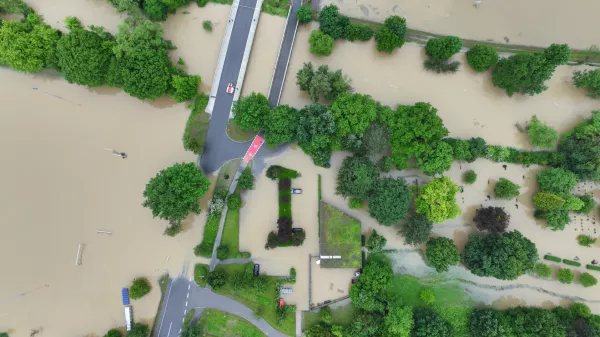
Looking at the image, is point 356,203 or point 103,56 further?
point 356,203

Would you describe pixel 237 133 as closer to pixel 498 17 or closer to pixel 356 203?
pixel 356 203

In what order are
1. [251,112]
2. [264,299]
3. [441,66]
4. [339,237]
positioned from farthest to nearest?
[441,66] < [264,299] < [339,237] < [251,112]

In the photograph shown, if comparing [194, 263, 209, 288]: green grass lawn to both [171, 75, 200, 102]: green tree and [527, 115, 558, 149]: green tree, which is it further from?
[527, 115, 558, 149]: green tree

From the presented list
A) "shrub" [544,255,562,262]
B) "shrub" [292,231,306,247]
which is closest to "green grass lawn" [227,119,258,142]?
"shrub" [292,231,306,247]

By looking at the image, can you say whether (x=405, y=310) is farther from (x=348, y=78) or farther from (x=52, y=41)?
(x=52, y=41)

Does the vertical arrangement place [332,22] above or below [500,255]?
above

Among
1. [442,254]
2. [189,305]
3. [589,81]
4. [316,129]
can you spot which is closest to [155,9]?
[316,129]

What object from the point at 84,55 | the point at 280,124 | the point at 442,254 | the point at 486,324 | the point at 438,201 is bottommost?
the point at 486,324
